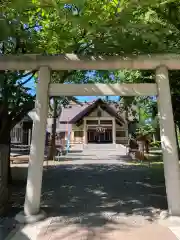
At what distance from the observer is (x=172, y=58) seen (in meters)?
6.23

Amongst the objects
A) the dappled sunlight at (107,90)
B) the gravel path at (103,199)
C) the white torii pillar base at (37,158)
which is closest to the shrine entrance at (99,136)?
the gravel path at (103,199)

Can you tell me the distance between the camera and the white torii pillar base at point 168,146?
5.82 meters

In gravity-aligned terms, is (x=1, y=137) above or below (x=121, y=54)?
below

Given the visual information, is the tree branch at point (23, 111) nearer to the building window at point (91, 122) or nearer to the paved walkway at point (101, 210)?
the paved walkway at point (101, 210)

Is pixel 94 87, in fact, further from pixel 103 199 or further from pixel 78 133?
pixel 78 133

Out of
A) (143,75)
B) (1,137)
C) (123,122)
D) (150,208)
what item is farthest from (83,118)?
(150,208)

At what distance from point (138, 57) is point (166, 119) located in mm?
1572

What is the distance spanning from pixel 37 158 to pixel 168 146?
294 centimetres

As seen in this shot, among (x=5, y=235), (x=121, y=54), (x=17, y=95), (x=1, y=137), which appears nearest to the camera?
(x=5, y=235)

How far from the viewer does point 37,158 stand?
605 centimetres

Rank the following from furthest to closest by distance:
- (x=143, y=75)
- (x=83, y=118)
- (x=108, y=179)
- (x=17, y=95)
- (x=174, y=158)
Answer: (x=83, y=118), (x=143, y=75), (x=108, y=179), (x=17, y=95), (x=174, y=158)

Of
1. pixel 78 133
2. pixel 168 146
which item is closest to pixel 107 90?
pixel 168 146

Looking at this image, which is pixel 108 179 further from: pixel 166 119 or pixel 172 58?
pixel 172 58

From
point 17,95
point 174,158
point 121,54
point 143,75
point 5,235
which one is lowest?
point 5,235
